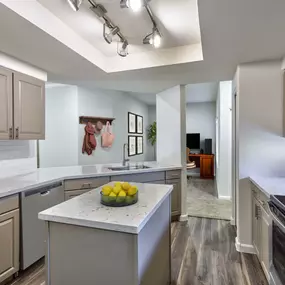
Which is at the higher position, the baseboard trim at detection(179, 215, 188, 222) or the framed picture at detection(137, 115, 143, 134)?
the framed picture at detection(137, 115, 143, 134)

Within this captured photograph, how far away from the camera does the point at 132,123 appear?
6758 mm

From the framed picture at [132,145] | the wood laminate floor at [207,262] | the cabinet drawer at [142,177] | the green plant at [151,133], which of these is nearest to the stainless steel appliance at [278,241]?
the wood laminate floor at [207,262]

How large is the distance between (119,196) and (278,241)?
3.85 feet

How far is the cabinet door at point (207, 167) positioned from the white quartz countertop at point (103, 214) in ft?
20.2

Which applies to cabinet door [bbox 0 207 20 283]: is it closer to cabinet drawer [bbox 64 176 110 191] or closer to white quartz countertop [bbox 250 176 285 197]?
cabinet drawer [bbox 64 176 110 191]

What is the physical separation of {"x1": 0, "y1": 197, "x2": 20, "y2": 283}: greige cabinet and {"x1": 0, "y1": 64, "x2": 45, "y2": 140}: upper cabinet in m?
0.70

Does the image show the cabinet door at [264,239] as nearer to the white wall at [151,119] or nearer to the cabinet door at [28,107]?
the cabinet door at [28,107]

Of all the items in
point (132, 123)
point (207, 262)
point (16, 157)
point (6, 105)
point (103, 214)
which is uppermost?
point (132, 123)

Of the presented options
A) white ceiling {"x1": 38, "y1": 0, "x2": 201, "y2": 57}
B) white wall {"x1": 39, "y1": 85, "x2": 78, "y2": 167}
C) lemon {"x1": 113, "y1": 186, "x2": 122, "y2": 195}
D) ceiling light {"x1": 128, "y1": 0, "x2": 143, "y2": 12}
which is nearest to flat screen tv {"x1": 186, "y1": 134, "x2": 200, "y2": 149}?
white wall {"x1": 39, "y1": 85, "x2": 78, "y2": 167}

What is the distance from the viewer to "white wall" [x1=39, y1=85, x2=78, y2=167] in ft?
14.9

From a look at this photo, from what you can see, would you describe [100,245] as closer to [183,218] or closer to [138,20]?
[138,20]

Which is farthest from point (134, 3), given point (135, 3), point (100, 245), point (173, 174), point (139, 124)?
point (139, 124)

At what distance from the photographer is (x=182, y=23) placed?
2066mm

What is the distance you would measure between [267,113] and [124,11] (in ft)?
6.20
